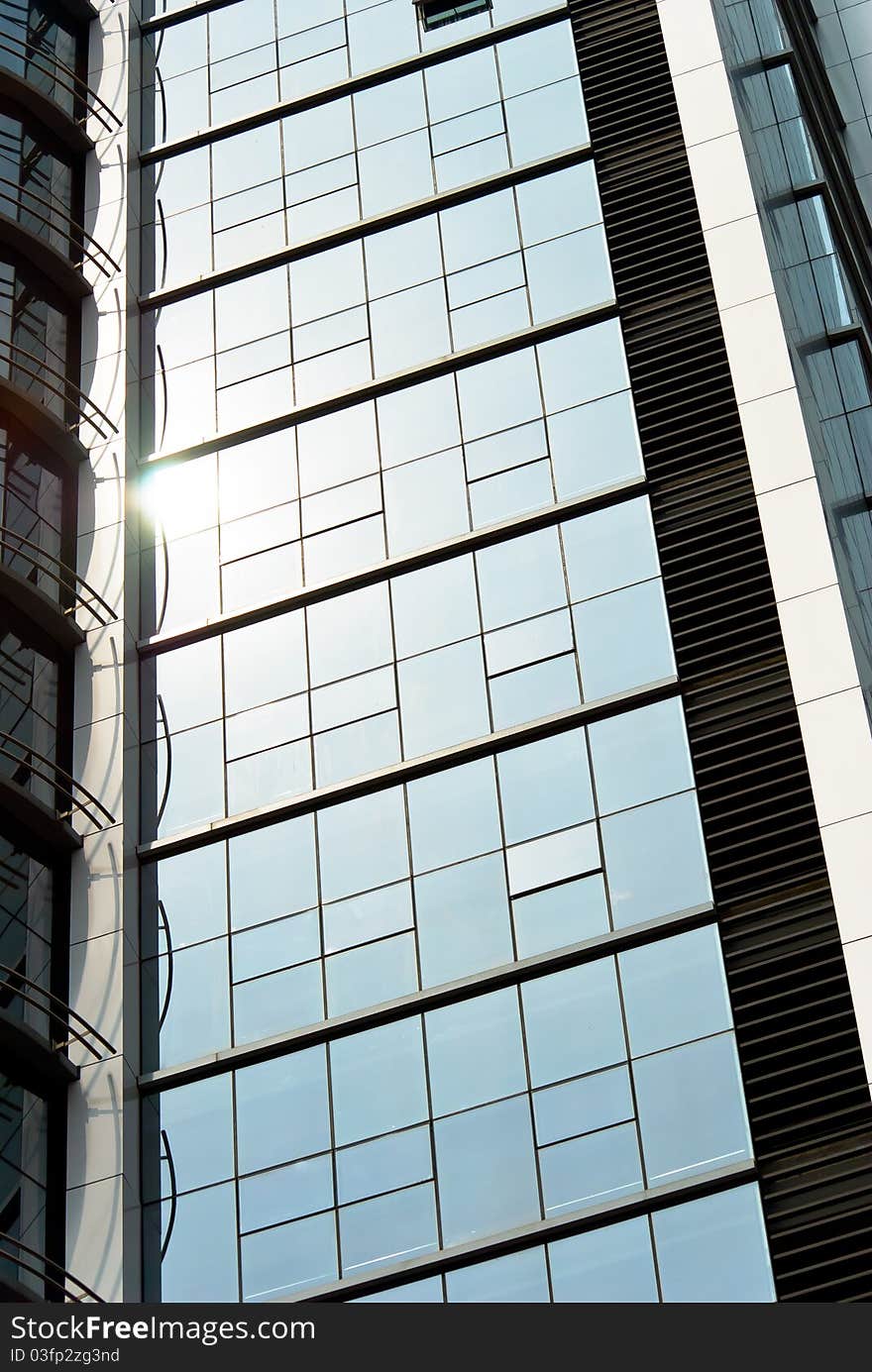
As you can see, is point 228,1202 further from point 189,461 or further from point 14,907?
point 189,461

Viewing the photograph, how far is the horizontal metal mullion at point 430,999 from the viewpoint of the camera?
82.5ft

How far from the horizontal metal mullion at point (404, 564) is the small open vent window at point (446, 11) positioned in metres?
10.8

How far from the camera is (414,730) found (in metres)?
28.0

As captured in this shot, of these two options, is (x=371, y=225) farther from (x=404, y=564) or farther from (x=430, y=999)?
(x=430, y=999)

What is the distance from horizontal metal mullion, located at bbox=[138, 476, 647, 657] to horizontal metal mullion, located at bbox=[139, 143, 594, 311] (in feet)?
21.2

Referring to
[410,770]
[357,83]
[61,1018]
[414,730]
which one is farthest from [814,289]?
[61,1018]

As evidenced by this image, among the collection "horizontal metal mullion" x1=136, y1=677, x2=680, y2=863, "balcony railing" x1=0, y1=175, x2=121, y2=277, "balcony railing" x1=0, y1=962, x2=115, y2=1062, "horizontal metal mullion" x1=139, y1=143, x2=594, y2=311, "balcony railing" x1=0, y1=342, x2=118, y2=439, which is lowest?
"balcony railing" x1=0, y1=962, x2=115, y2=1062

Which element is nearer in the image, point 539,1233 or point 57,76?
point 539,1233

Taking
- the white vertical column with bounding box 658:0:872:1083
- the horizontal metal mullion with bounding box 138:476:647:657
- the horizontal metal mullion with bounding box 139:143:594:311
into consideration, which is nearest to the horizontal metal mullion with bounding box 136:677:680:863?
the white vertical column with bounding box 658:0:872:1083

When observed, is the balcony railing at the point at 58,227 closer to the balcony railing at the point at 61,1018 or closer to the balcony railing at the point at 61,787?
the balcony railing at the point at 61,787

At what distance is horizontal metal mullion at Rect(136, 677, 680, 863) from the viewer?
27.0 metres

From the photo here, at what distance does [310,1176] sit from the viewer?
25219mm

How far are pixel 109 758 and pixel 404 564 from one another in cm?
488

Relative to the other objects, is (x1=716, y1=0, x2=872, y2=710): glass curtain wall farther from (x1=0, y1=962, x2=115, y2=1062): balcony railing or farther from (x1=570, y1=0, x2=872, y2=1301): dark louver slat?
(x1=0, y1=962, x2=115, y2=1062): balcony railing
